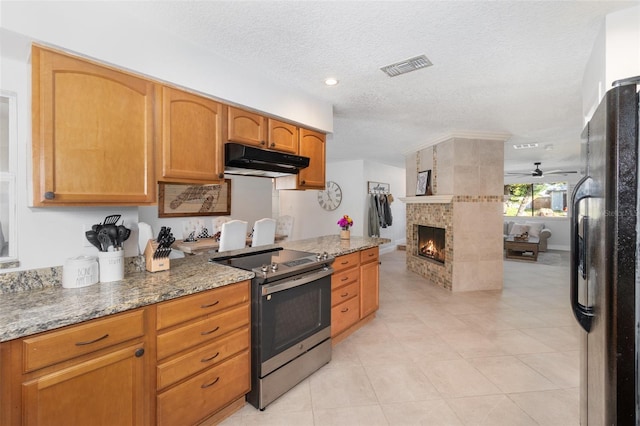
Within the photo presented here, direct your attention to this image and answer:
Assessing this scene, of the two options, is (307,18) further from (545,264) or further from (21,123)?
(545,264)

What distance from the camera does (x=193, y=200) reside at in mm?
4594

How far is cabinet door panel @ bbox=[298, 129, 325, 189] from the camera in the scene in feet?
9.48

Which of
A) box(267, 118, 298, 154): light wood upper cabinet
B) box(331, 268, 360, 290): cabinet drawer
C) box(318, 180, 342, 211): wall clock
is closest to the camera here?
box(267, 118, 298, 154): light wood upper cabinet

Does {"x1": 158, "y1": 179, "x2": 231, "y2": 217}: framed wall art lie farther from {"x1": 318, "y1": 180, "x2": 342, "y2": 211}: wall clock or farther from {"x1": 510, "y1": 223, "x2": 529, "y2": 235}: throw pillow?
{"x1": 510, "y1": 223, "x2": 529, "y2": 235}: throw pillow

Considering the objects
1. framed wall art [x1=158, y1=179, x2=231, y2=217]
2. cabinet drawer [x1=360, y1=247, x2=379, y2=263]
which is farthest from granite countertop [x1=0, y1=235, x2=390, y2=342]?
framed wall art [x1=158, y1=179, x2=231, y2=217]

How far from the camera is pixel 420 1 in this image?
1.53m

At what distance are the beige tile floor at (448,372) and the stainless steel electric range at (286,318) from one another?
13cm

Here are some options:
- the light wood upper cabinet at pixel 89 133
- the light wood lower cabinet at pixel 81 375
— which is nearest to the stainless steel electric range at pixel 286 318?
the light wood lower cabinet at pixel 81 375

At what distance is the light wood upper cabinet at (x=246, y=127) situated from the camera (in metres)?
2.24

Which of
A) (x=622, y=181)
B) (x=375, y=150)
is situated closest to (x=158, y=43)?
(x=622, y=181)

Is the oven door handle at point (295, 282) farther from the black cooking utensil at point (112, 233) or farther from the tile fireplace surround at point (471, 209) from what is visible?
the tile fireplace surround at point (471, 209)

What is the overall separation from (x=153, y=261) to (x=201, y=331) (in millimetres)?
577

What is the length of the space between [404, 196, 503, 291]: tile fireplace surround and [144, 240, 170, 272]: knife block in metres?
3.83

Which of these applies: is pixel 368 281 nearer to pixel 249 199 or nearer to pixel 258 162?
pixel 258 162
